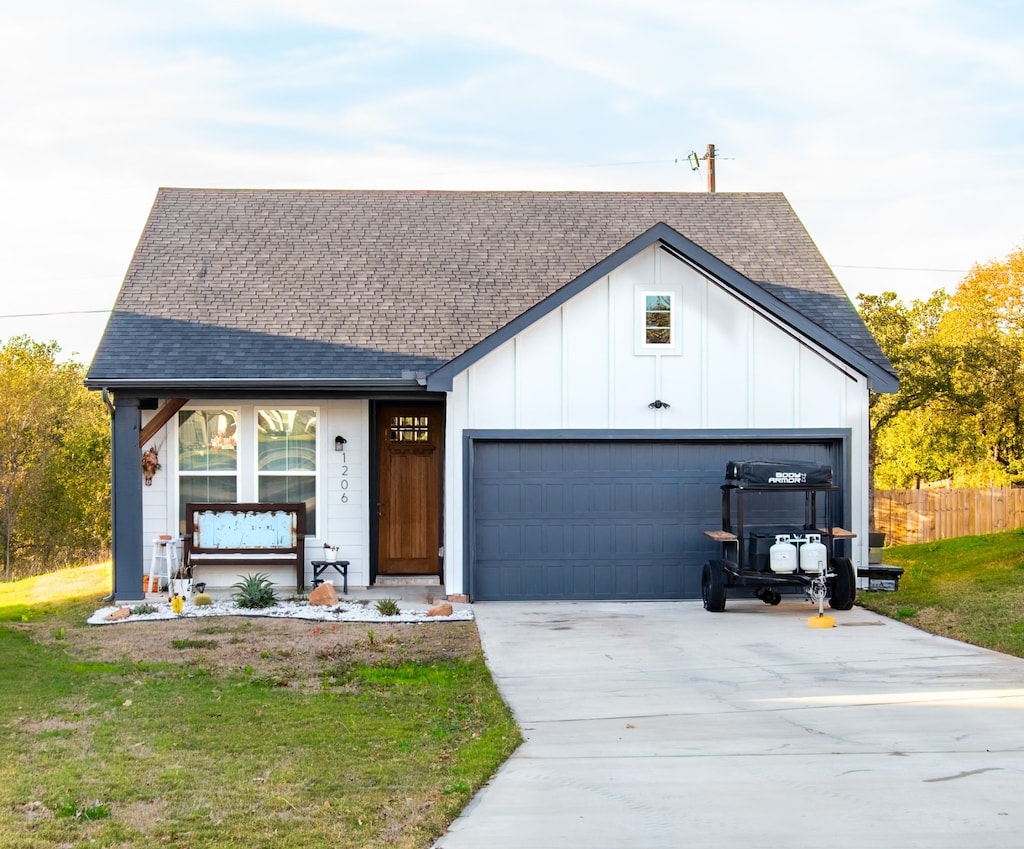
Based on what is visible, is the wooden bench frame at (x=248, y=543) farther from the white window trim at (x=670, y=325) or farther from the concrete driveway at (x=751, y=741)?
the white window trim at (x=670, y=325)

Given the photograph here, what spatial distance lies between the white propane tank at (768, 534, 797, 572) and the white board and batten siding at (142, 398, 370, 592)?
17.2 ft

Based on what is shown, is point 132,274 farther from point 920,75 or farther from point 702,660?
point 920,75

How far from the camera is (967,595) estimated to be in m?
13.8

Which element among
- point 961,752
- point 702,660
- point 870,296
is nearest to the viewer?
point 961,752

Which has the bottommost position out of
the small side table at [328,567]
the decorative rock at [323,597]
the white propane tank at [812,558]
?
the decorative rock at [323,597]

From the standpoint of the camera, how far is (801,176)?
26203mm

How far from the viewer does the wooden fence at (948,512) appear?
82.4 ft

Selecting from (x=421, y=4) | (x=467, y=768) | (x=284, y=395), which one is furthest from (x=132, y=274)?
(x=467, y=768)

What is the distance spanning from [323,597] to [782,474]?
5432 millimetres

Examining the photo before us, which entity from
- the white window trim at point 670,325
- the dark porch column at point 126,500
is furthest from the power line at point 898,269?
the dark porch column at point 126,500

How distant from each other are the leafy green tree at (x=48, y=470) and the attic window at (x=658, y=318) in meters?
20.4

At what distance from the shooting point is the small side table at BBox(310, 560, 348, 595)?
47.6ft

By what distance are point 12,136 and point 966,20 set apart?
1897cm

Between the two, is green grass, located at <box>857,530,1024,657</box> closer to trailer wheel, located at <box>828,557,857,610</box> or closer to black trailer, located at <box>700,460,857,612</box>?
trailer wheel, located at <box>828,557,857,610</box>
